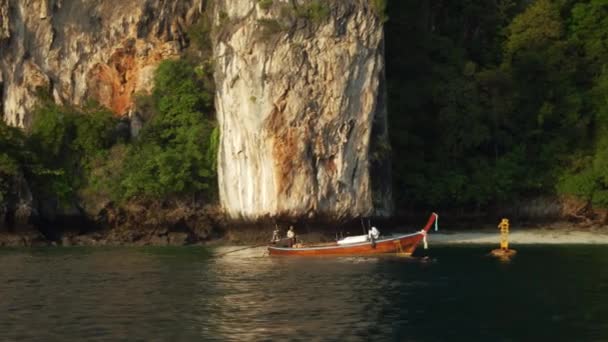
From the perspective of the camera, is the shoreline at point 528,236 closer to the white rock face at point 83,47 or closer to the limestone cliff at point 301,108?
the limestone cliff at point 301,108

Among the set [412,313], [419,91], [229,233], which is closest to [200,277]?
[412,313]

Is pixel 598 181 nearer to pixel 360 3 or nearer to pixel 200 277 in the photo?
pixel 360 3

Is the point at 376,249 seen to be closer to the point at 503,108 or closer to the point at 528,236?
the point at 528,236

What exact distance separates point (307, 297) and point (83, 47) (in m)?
28.5

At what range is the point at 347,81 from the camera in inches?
1663

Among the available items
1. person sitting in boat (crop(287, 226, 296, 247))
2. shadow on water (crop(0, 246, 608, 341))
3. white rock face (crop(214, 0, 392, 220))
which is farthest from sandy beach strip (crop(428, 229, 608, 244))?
person sitting in boat (crop(287, 226, 296, 247))

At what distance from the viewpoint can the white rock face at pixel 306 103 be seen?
137 feet

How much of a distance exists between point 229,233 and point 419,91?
40.1 feet

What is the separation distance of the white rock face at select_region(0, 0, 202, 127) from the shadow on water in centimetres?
1455

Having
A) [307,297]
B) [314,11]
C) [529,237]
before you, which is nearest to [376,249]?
[529,237]

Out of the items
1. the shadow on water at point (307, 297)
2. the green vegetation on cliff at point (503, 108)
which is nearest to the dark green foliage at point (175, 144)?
the shadow on water at point (307, 297)

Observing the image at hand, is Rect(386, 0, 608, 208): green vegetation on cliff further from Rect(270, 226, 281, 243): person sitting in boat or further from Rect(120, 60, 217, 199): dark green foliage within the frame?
Rect(120, 60, 217, 199): dark green foliage

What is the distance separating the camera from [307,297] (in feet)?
84.1

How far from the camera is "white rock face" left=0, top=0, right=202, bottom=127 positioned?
49.7 m
